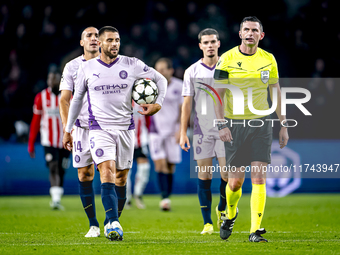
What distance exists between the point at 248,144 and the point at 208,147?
102 cm

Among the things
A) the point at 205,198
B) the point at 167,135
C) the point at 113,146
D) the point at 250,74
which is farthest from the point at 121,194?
the point at 167,135

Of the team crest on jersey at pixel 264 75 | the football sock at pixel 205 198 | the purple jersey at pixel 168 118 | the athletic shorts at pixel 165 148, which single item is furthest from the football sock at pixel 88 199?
the purple jersey at pixel 168 118

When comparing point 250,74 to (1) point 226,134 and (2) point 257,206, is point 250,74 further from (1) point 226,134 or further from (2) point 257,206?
(2) point 257,206

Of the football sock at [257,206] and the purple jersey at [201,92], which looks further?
the purple jersey at [201,92]

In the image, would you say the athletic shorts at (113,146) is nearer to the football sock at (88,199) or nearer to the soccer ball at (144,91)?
the soccer ball at (144,91)

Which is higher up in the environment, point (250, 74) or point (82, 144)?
point (250, 74)

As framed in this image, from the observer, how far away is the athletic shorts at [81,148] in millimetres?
5531

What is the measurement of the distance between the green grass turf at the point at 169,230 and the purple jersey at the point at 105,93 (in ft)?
3.78

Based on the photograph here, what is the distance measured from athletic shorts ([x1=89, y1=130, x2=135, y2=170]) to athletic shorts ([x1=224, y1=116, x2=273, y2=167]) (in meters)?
0.99

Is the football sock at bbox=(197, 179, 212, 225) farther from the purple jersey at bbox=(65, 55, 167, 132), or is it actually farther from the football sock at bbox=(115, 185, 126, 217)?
the purple jersey at bbox=(65, 55, 167, 132)

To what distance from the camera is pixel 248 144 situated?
4.98 meters

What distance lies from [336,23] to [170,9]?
5.00 metres

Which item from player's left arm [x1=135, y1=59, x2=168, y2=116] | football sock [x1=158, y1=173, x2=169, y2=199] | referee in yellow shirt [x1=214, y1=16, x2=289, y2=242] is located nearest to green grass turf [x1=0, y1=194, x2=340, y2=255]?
football sock [x1=158, y1=173, x2=169, y2=199]

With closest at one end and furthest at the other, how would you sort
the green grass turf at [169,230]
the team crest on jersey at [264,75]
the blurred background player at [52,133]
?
1. the green grass turf at [169,230]
2. the team crest on jersey at [264,75]
3. the blurred background player at [52,133]
